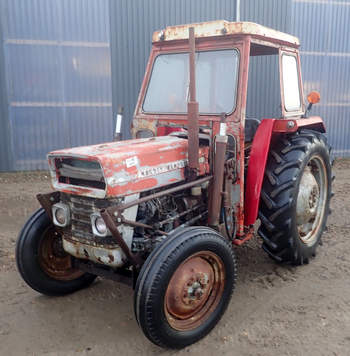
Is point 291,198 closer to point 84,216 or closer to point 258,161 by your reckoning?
point 258,161

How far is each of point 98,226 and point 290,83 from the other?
7.99ft

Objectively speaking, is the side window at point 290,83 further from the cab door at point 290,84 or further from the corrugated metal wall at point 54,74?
the corrugated metal wall at point 54,74

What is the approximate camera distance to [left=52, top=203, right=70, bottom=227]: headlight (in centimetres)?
295

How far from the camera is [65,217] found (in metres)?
2.95

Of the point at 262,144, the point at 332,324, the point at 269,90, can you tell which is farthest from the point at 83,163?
the point at 269,90

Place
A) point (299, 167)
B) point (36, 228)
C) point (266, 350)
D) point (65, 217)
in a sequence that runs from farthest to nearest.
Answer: point (299, 167)
point (36, 228)
point (65, 217)
point (266, 350)

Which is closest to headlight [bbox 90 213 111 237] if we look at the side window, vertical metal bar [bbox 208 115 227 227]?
vertical metal bar [bbox 208 115 227 227]

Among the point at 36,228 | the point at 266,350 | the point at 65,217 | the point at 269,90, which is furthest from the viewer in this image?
the point at 269,90

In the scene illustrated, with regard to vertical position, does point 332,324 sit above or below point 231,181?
below

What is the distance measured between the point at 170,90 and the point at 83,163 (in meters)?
1.26

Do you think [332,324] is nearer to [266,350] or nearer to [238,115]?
[266,350]

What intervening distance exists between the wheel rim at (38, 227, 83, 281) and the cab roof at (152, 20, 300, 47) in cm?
199

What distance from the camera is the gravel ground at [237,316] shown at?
275cm

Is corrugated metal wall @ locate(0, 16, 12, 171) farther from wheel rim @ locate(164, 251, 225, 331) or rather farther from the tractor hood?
wheel rim @ locate(164, 251, 225, 331)
